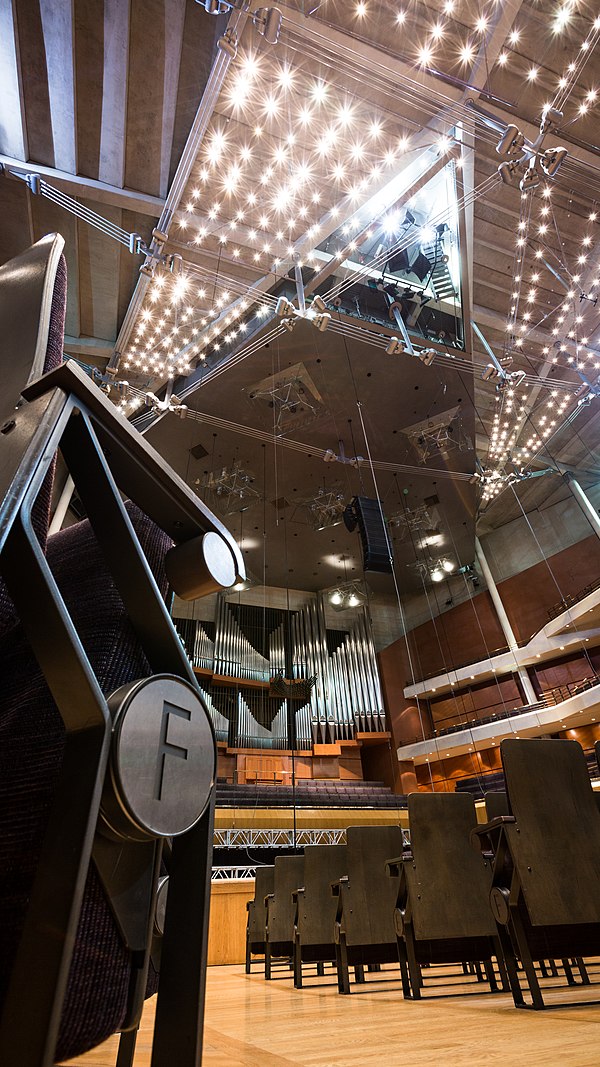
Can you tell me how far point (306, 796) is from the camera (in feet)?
30.5

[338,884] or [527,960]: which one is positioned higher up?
[338,884]

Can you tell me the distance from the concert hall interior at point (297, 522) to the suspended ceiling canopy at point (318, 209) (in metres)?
0.03

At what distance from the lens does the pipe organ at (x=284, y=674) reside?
40.0 ft

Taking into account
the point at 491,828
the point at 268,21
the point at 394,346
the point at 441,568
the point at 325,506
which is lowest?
the point at 491,828

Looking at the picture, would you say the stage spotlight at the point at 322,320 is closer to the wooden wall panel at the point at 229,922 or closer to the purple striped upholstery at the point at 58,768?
the purple striped upholstery at the point at 58,768

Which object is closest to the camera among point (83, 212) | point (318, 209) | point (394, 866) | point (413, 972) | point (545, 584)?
point (413, 972)

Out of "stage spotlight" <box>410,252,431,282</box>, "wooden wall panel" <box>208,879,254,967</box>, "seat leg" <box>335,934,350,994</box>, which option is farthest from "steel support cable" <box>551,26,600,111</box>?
"wooden wall panel" <box>208,879,254,967</box>

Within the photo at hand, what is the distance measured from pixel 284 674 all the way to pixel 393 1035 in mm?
12134

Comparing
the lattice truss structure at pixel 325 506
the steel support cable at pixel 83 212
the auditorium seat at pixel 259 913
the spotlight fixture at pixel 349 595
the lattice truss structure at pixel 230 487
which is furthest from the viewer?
the spotlight fixture at pixel 349 595

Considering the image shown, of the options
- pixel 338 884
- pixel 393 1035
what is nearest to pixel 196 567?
pixel 393 1035

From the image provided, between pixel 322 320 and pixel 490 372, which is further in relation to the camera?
pixel 490 372

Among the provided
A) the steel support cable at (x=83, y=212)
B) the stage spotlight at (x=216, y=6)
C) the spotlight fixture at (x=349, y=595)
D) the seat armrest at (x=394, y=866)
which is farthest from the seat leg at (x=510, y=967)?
the spotlight fixture at (x=349, y=595)

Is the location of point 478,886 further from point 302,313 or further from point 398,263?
point 398,263

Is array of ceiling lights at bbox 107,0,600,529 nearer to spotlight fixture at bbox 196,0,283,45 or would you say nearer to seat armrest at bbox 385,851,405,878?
spotlight fixture at bbox 196,0,283,45
